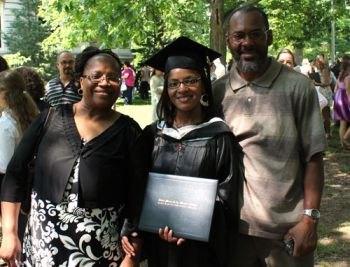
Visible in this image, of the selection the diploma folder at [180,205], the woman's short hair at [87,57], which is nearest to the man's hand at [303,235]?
the diploma folder at [180,205]

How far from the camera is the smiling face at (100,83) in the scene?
281cm

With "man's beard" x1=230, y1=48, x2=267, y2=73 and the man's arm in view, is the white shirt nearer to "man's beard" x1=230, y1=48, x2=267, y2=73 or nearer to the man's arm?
"man's beard" x1=230, y1=48, x2=267, y2=73

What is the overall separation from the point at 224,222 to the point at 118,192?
63cm

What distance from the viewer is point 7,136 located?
156 inches

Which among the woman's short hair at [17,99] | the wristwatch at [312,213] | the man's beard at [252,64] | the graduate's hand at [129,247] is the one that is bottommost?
the graduate's hand at [129,247]

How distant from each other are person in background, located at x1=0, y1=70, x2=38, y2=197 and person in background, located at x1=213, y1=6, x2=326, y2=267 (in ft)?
6.73

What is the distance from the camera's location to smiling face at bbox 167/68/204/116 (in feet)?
8.86

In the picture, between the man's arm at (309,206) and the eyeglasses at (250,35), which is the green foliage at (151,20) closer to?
the eyeglasses at (250,35)

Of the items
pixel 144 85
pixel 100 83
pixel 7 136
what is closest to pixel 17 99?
pixel 7 136

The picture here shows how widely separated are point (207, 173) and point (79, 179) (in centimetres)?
71

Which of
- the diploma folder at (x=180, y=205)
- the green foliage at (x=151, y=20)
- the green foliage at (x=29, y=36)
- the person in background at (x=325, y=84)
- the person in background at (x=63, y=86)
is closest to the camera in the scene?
the diploma folder at (x=180, y=205)

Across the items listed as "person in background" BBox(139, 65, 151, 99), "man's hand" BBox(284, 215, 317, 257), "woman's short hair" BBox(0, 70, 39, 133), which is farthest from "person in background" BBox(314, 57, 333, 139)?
A: "person in background" BBox(139, 65, 151, 99)

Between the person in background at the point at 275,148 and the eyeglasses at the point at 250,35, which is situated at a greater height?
the eyeglasses at the point at 250,35

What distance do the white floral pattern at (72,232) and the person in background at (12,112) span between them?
Result: 1.33 metres
